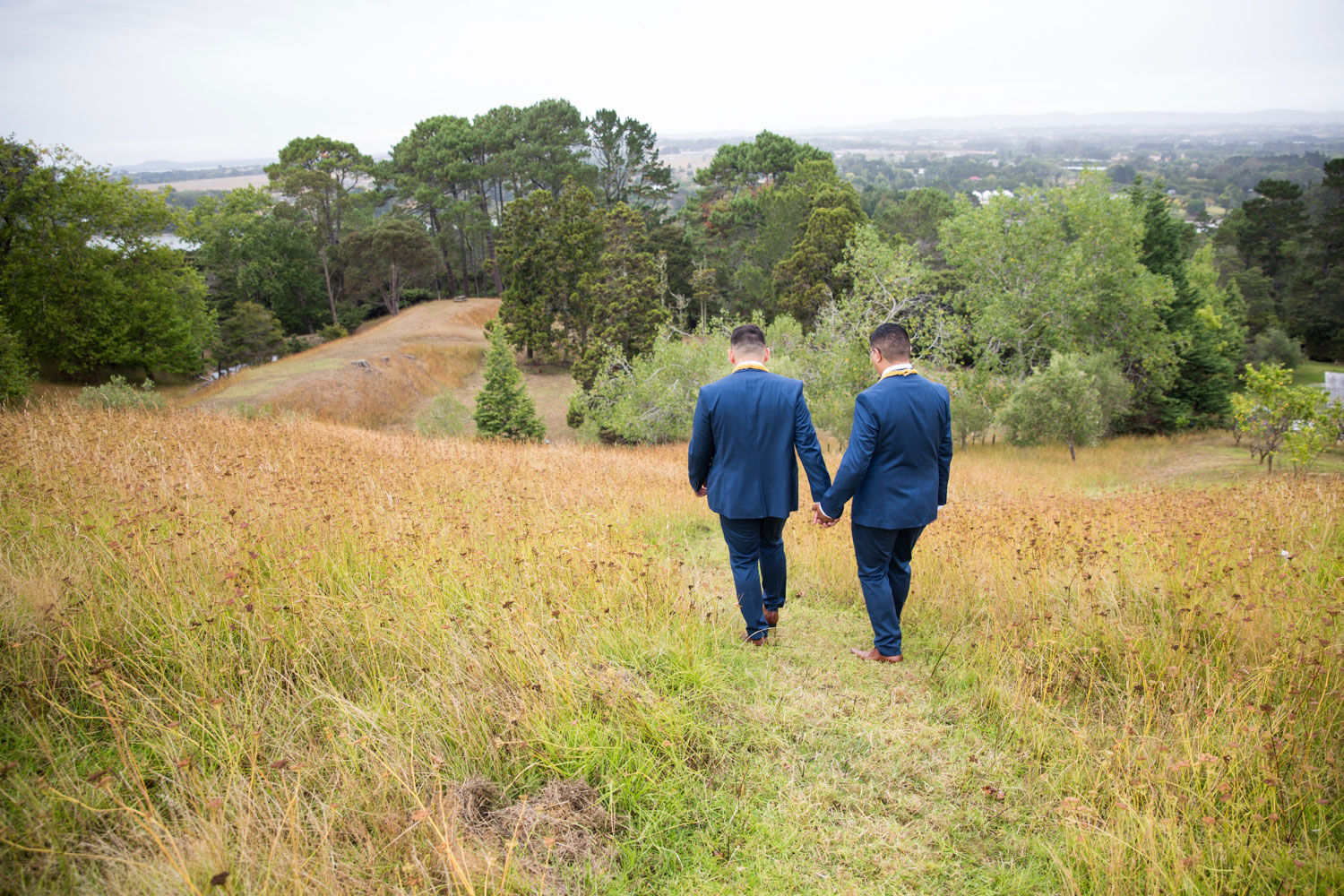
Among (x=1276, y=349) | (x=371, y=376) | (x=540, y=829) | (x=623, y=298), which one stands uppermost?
(x=623, y=298)

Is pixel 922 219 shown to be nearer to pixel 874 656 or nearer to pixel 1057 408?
pixel 1057 408

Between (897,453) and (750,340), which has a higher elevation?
(750,340)

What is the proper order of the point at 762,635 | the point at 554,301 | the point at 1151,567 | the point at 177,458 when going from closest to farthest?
the point at 762,635 < the point at 1151,567 < the point at 177,458 < the point at 554,301

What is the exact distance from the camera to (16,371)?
62.6ft

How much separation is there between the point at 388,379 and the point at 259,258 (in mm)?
23600

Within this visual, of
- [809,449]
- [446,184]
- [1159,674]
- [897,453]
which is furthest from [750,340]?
[446,184]

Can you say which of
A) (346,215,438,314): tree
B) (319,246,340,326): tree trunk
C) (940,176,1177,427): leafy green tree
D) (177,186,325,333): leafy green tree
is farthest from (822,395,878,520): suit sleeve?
(177,186,325,333): leafy green tree

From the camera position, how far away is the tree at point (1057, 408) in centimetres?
1928

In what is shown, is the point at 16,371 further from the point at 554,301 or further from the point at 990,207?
the point at 990,207

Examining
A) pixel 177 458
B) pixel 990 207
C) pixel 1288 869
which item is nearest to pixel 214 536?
pixel 177 458

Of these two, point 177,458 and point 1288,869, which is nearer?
point 1288,869

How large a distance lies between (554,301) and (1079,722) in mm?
38099

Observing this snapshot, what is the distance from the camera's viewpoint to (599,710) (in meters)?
3.14

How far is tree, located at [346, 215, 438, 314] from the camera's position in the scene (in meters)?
43.8
